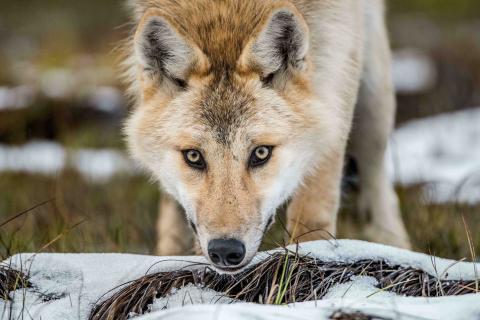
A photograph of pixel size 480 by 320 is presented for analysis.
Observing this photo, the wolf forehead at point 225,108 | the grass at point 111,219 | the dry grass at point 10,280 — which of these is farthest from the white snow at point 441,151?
the dry grass at point 10,280

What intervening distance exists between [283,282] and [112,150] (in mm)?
5576

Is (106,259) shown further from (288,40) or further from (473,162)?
(473,162)

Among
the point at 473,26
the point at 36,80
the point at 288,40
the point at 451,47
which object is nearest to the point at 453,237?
the point at 288,40

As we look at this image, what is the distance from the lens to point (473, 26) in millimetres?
15742

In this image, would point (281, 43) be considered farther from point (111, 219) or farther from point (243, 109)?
point (111, 219)

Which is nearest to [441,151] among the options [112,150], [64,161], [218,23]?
[112,150]

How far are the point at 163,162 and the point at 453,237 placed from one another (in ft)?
6.33

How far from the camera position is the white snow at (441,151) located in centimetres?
693

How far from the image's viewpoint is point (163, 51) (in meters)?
3.89

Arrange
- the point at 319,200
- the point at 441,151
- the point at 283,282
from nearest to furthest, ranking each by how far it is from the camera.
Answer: the point at 283,282
the point at 319,200
the point at 441,151

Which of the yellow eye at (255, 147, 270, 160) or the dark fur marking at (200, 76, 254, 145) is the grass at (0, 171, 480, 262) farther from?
the dark fur marking at (200, 76, 254, 145)

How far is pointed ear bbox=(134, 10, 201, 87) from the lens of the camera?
3.72 metres

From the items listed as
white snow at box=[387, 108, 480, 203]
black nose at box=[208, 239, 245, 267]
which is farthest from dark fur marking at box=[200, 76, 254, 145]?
white snow at box=[387, 108, 480, 203]

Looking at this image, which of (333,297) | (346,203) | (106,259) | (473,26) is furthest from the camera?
(473,26)
